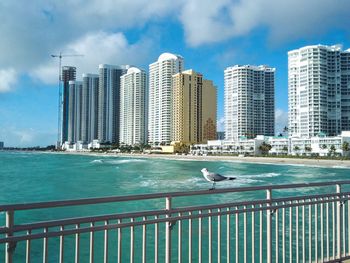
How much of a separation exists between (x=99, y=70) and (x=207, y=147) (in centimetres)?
7427

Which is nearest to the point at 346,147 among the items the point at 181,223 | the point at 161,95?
the point at 161,95

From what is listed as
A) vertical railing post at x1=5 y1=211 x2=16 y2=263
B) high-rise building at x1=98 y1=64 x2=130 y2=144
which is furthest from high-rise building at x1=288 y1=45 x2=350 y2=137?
vertical railing post at x1=5 y1=211 x2=16 y2=263

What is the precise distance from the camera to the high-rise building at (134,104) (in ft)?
566

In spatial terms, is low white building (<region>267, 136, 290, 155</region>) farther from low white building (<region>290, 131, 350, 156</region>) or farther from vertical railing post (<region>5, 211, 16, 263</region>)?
vertical railing post (<region>5, 211, 16, 263</region>)

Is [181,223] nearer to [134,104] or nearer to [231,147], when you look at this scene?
[231,147]

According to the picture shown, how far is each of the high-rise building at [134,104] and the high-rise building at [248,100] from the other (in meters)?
39.6

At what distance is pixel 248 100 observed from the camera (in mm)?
148875

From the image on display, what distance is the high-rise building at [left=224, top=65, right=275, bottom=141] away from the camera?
488ft

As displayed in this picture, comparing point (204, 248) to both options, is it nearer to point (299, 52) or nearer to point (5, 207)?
point (5, 207)

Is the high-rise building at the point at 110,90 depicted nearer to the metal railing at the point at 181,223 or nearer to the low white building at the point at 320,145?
the low white building at the point at 320,145

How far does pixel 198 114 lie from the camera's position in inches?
5930

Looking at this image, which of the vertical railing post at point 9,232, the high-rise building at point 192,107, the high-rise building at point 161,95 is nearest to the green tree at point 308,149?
the high-rise building at point 192,107

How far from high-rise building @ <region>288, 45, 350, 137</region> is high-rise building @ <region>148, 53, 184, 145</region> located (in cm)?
4959

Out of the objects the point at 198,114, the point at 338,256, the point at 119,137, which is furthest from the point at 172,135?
the point at 338,256
